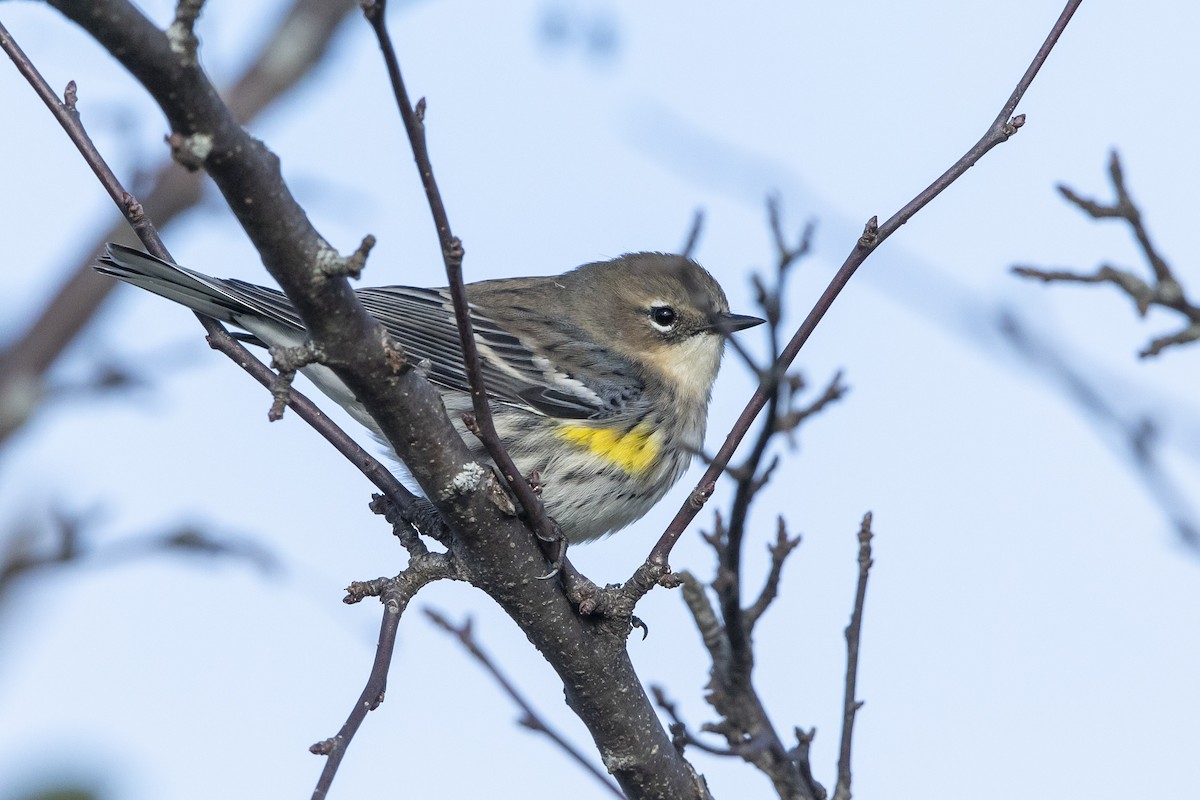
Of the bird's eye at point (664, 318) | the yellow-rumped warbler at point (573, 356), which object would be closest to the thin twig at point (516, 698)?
the yellow-rumped warbler at point (573, 356)

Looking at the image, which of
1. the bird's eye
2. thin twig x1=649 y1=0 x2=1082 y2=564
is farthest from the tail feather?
the bird's eye

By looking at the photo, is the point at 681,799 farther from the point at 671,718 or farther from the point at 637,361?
the point at 637,361

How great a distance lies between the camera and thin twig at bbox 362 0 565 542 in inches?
98.1

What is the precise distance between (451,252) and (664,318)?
4.26 m

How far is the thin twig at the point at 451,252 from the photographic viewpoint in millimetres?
2492

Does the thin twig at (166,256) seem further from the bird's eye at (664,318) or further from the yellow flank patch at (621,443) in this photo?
the bird's eye at (664,318)

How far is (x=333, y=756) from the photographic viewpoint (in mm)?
2818

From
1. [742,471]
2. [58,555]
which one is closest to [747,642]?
[742,471]

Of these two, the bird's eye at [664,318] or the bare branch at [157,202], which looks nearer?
the bare branch at [157,202]

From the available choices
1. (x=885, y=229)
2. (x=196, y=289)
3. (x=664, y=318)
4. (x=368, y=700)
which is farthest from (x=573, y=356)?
(x=368, y=700)

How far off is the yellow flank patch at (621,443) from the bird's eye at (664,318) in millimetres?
973

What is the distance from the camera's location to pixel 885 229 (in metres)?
3.61

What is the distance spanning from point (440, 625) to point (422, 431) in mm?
1740

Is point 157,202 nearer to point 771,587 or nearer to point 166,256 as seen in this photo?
point 166,256
